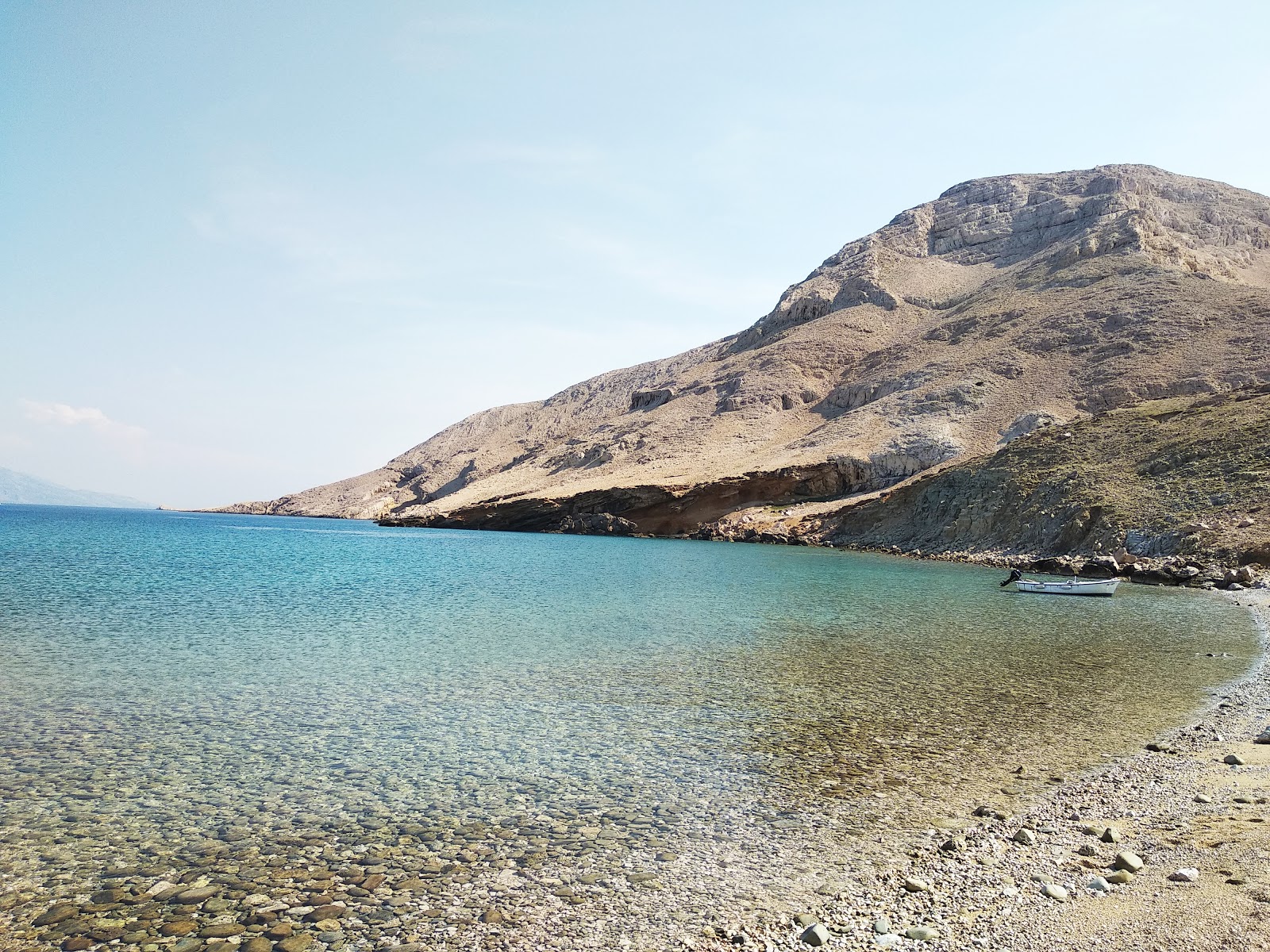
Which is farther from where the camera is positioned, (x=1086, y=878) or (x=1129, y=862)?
(x=1129, y=862)

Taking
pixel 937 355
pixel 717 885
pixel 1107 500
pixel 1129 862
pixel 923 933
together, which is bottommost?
pixel 717 885

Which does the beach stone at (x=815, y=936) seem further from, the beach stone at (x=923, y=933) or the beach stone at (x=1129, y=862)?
the beach stone at (x=1129, y=862)

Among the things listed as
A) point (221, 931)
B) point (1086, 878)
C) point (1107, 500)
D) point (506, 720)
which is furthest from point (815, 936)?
point (1107, 500)

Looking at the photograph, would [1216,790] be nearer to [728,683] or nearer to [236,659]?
[728,683]

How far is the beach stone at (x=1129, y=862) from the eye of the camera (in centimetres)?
706

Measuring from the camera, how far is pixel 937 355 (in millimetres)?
96875

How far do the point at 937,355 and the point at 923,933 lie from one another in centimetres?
9882

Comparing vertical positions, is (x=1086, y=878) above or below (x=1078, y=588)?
below

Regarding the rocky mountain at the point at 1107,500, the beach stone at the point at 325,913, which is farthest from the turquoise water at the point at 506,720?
the rocky mountain at the point at 1107,500

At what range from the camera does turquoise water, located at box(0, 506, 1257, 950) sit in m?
8.07

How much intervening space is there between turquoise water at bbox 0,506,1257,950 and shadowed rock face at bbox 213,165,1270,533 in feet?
181

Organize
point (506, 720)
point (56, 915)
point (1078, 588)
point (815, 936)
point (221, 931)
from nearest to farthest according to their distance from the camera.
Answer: point (815, 936), point (221, 931), point (56, 915), point (506, 720), point (1078, 588)

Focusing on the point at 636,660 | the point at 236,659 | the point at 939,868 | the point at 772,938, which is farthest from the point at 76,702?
the point at 939,868

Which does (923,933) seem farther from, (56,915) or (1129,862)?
(56,915)
